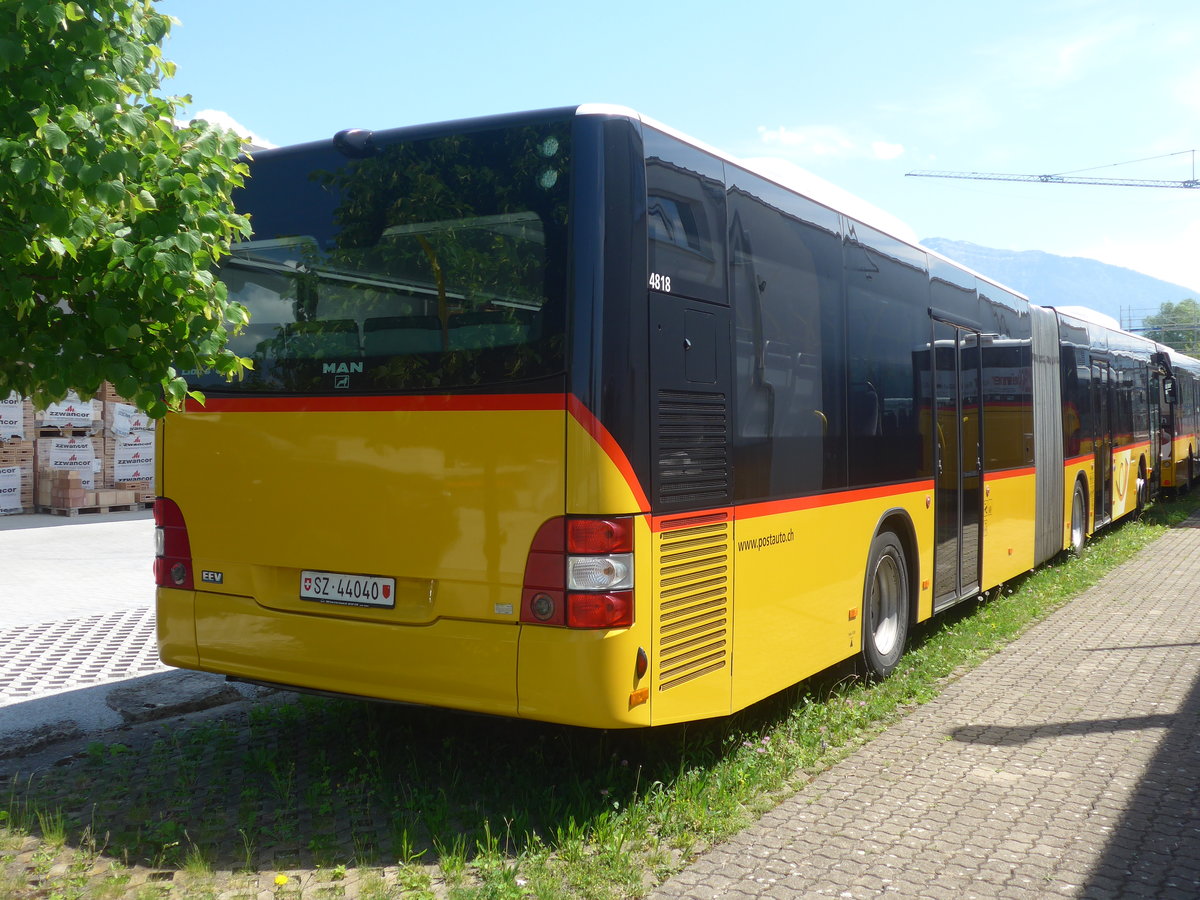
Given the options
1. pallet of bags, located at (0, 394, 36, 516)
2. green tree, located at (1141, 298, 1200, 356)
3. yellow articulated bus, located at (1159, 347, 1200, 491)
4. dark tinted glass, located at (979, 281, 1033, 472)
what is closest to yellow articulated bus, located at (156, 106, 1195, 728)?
dark tinted glass, located at (979, 281, 1033, 472)

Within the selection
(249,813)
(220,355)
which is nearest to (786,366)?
(220,355)

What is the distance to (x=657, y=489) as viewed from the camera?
189 inches

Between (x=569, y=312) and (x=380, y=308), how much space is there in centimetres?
100

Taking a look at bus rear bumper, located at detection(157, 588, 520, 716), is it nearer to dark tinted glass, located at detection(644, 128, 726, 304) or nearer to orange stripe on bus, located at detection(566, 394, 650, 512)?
orange stripe on bus, located at detection(566, 394, 650, 512)

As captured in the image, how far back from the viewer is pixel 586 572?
4586 millimetres

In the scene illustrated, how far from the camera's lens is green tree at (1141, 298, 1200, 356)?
139 m

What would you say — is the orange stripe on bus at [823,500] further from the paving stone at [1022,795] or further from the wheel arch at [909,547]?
the paving stone at [1022,795]

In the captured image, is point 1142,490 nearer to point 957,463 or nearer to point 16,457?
point 957,463

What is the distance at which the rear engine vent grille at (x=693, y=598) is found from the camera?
4852 mm

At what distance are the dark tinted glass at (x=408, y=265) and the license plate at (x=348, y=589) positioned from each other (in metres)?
0.88

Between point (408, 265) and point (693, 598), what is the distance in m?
2.00

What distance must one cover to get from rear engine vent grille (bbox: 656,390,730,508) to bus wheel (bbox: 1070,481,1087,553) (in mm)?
9780

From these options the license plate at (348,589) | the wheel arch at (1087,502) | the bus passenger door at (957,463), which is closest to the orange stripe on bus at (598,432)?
the license plate at (348,589)

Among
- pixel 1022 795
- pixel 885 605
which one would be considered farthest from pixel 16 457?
pixel 1022 795
